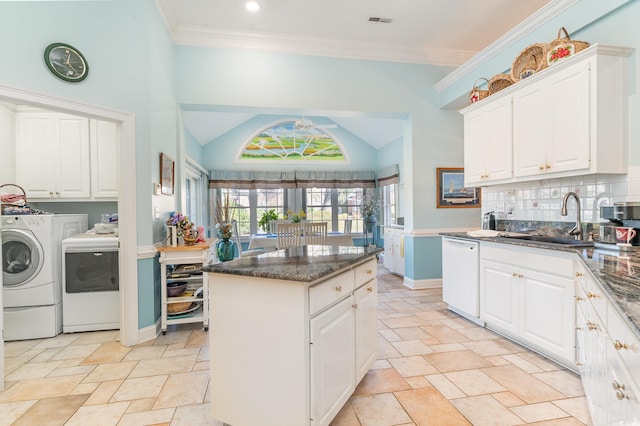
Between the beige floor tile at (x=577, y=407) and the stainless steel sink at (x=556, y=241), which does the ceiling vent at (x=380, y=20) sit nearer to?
the stainless steel sink at (x=556, y=241)

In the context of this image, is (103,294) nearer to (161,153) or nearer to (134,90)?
(161,153)

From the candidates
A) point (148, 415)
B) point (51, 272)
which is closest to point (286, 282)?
point (148, 415)

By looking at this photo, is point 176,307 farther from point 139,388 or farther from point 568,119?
point 568,119

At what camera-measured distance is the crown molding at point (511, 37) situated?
2.92m

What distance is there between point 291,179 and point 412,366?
585 centimetres

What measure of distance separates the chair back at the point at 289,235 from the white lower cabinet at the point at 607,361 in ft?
9.66

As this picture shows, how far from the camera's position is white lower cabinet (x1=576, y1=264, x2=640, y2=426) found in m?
1.00

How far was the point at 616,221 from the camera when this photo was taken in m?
2.36

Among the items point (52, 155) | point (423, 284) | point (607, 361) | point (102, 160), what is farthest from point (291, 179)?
point (607, 361)

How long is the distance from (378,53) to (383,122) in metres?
2.17

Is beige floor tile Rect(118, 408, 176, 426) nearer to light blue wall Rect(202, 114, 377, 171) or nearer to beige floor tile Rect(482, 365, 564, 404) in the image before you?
beige floor tile Rect(482, 365, 564, 404)

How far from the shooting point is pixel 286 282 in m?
1.52

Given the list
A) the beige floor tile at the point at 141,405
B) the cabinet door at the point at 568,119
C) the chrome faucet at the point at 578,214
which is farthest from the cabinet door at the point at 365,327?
the cabinet door at the point at 568,119

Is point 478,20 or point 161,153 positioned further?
point 478,20
